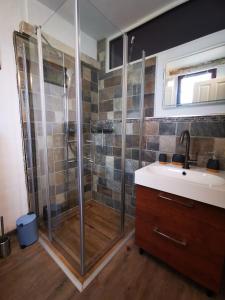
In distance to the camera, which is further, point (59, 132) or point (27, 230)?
point (59, 132)

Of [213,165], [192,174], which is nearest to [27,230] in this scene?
[192,174]

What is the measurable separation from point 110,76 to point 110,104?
0.35 metres

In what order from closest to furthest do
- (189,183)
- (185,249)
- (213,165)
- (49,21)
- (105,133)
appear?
1. (189,183)
2. (185,249)
3. (213,165)
4. (49,21)
5. (105,133)

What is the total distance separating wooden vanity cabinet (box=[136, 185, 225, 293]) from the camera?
0.89 metres

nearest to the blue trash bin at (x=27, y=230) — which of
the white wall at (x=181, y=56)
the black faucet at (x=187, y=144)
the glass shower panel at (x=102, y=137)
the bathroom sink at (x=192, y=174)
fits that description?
the glass shower panel at (x=102, y=137)

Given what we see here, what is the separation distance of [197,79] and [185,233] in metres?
1.25

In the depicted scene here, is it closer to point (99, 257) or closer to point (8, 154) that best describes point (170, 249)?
point (99, 257)

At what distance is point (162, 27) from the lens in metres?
1.47

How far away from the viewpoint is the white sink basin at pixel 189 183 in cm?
84

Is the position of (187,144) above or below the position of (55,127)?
below

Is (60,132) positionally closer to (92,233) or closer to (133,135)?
(133,135)

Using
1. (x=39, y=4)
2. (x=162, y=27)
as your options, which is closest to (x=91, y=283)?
(x=162, y=27)

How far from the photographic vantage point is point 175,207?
101cm

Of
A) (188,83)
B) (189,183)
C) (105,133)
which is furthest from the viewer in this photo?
(105,133)
